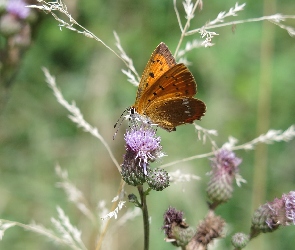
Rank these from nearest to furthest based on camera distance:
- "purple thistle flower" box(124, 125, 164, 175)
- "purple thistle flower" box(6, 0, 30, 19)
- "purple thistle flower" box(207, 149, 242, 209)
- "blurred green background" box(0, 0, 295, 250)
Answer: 1. "purple thistle flower" box(124, 125, 164, 175)
2. "purple thistle flower" box(207, 149, 242, 209)
3. "purple thistle flower" box(6, 0, 30, 19)
4. "blurred green background" box(0, 0, 295, 250)

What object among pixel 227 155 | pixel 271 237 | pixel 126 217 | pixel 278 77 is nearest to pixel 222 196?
pixel 227 155

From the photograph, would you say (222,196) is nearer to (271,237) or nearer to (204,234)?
(204,234)

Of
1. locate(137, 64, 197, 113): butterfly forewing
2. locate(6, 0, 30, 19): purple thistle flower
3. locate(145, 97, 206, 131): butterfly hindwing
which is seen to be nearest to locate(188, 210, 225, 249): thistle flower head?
locate(145, 97, 206, 131): butterfly hindwing

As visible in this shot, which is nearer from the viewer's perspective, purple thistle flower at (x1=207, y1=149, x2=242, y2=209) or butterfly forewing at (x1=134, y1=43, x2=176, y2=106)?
Result: butterfly forewing at (x1=134, y1=43, x2=176, y2=106)

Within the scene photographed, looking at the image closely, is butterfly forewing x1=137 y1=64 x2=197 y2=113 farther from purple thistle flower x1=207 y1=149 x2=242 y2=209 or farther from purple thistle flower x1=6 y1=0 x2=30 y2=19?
purple thistle flower x1=6 y1=0 x2=30 y2=19

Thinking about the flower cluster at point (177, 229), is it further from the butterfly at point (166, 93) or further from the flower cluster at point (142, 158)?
the butterfly at point (166, 93)

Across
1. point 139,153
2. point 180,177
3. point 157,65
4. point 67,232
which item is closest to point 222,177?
point 180,177

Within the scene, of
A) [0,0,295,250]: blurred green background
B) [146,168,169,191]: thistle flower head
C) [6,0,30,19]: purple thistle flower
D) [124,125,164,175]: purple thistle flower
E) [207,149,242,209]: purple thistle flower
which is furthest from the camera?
[0,0,295,250]: blurred green background
